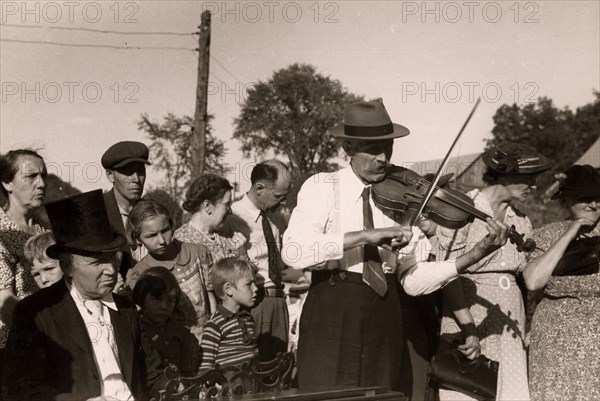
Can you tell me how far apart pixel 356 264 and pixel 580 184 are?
185cm

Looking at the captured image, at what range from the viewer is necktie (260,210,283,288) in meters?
6.27

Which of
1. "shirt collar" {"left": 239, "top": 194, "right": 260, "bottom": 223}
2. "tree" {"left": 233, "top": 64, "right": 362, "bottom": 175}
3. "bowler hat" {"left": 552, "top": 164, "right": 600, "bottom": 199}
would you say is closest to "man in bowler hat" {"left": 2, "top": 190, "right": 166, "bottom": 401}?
"shirt collar" {"left": 239, "top": 194, "right": 260, "bottom": 223}

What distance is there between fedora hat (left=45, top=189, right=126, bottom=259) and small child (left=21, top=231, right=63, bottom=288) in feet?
1.72

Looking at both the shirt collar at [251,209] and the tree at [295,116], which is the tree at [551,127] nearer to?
the tree at [295,116]

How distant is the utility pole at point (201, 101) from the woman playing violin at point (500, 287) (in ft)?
33.3

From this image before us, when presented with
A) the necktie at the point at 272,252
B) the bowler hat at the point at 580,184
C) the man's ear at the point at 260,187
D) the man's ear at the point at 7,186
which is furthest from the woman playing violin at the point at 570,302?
the man's ear at the point at 7,186

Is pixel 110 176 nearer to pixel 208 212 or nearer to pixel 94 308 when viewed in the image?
pixel 208 212

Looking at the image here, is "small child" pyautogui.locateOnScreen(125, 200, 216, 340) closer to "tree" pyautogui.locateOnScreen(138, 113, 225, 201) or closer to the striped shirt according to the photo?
the striped shirt

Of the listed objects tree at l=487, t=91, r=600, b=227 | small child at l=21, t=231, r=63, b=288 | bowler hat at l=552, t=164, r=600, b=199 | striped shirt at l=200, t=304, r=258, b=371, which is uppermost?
tree at l=487, t=91, r=600, b=227

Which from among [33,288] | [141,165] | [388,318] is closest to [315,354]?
[388,318]

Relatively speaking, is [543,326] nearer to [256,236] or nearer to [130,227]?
[256,236]

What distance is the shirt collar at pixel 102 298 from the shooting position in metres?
3.83

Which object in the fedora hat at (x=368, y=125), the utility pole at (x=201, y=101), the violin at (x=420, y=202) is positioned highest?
the utility pole at (x=201, y=101)

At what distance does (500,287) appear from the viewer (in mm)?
5359
